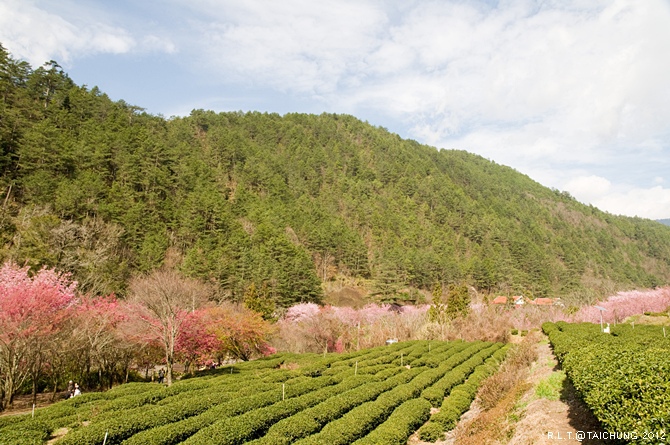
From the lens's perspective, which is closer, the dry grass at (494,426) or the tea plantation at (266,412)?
the tea plantation at (266,412)

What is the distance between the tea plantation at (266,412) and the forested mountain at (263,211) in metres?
25.7

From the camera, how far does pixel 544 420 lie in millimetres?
10703

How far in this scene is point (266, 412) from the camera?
Result: 1349cm

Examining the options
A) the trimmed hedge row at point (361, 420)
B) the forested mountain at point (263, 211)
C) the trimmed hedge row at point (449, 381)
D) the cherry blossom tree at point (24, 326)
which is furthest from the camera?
the forested mountain at point (263, 211)

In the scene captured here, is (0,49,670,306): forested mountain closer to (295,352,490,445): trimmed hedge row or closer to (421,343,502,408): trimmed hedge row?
(295,352,490,445): trimmed hedge row

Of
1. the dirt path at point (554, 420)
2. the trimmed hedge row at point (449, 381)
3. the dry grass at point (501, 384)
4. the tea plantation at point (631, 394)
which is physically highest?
the tea plantation at point (631, 394)

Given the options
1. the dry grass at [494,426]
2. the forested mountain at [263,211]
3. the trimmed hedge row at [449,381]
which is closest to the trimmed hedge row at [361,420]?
the trimmed hedge row at [449,381]

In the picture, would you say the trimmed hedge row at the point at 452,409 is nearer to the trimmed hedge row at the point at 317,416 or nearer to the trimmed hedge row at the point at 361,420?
the trimmed hedge row at the point at 361,420

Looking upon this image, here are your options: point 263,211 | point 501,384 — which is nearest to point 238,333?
point 501,384

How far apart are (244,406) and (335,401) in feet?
12.8

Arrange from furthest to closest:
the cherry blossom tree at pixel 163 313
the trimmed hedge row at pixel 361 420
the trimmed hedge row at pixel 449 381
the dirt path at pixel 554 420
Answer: the cherry blossom tree at pixel 163 313
the trimmed hedge row at pixel 449 381
the trimmed hedge row at pixel 361 420
the dirt path at pixel 554 420

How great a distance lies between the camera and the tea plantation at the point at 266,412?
1155 cm

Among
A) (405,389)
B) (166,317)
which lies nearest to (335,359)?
(405,389)

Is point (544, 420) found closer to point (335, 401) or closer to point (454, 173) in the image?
point (335, 401)
